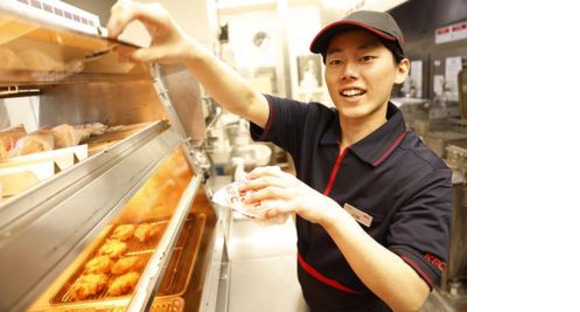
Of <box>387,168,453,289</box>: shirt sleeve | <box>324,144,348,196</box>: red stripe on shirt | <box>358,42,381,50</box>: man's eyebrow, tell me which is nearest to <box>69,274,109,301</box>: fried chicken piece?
<box>324,144,348,196</box>: red stripe on shirt

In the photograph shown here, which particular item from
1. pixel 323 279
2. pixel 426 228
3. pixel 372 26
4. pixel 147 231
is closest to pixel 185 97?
pixel 147 231

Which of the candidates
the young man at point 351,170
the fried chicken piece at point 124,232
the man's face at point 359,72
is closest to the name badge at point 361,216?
the young man at point 351,170

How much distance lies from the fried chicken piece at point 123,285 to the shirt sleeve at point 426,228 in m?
1.06

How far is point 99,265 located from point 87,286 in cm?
16

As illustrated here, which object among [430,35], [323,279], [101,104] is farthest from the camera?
[430,35]

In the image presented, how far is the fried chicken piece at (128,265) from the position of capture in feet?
4.54

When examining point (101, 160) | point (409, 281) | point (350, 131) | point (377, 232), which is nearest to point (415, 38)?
point (350, 131)

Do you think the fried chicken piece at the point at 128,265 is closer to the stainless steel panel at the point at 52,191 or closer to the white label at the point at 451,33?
the stainless steel panel at the point at 52,191

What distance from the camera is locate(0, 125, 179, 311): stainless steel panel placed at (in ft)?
1.57

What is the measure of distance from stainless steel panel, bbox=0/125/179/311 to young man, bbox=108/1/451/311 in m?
0.36

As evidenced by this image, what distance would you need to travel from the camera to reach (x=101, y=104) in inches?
57.7

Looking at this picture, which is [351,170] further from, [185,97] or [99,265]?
[99,265]
